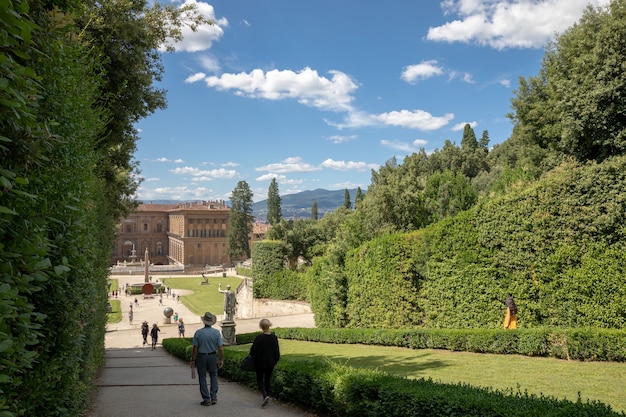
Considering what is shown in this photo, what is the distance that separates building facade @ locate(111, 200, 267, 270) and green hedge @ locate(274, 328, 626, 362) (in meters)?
80.9

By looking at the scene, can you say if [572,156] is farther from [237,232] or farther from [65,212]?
[237,232]

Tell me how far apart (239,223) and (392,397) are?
3181 inches

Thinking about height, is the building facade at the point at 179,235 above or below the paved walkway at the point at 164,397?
above

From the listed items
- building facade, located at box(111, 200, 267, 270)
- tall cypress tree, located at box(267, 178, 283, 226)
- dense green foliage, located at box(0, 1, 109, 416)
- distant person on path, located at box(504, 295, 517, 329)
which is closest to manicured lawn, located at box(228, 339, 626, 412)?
distant person on path, located at box(504, 295, 517, 329)

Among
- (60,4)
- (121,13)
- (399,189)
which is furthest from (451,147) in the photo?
(60,4)

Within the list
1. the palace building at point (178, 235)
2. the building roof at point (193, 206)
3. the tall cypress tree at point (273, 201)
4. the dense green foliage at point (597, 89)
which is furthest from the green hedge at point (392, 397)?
the building roof at point (193, 206)

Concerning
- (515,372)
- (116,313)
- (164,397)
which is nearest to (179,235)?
(116,313)

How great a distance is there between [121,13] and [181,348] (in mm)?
11212

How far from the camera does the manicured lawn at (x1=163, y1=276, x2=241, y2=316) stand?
42.5 meters

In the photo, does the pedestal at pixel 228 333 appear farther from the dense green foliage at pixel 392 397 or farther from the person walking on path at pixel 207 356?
the person walking on path at pixel 207 356

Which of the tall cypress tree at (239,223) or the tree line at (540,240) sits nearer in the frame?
the tree line at (540,240)

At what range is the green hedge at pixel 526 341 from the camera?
30.9 ft

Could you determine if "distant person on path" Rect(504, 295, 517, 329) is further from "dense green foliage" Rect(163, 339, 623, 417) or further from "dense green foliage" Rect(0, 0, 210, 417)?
"dense green foliage" Rect(0, 0, 210, 417)

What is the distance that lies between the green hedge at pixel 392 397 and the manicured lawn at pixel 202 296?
33848 mm
